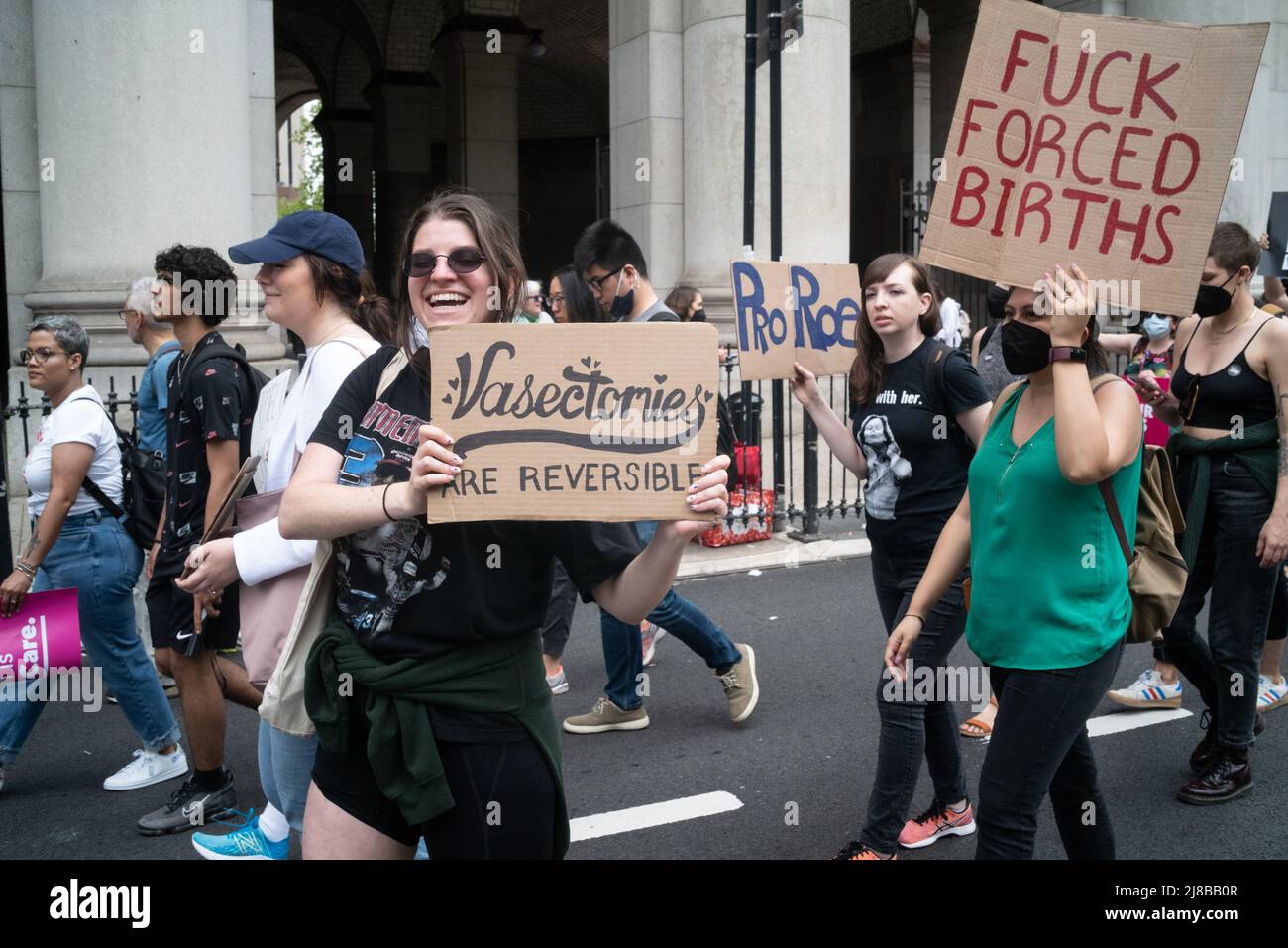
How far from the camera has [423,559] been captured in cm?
239

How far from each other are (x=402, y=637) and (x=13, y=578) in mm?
Result: 3139

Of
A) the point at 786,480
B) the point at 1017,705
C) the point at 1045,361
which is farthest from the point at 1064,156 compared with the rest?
the point at 786,480

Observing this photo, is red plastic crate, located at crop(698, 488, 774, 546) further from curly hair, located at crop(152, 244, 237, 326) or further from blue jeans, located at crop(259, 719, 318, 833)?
blue jeans, located at crop(259, 719, 318, 833)

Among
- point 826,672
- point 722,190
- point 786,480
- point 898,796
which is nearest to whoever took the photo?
point 898,796

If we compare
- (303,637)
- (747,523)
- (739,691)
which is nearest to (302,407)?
(303,637)

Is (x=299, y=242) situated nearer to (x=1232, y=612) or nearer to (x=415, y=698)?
(x=415, y=698)

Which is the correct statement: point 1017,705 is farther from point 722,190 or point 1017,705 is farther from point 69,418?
point 722,190

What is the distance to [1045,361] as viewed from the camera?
304cm

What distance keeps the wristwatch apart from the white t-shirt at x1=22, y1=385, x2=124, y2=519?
380 centimetres

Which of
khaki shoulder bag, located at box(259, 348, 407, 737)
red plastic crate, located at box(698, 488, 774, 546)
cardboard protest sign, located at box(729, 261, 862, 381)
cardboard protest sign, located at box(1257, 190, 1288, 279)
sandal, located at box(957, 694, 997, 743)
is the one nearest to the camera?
khaki shoulder bag, located at box(259, 348, 407, 737)

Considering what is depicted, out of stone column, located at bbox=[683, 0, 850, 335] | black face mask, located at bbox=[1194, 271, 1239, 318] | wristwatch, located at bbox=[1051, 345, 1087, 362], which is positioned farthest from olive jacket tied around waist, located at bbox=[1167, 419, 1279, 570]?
stone column, located at bbox=[683, 0, 850, 335]

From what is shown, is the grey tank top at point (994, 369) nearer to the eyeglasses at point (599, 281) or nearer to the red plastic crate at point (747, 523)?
the eyeglasses at point (599, 281)

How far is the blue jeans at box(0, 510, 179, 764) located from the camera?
503 cm

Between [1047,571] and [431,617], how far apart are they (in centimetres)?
160
